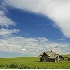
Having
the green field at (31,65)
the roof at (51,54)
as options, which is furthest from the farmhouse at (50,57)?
the green field at (31,65)

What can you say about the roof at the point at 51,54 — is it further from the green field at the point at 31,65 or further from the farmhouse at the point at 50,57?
the green field at the point at 31,65

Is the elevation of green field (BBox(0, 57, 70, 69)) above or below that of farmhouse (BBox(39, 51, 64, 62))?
below

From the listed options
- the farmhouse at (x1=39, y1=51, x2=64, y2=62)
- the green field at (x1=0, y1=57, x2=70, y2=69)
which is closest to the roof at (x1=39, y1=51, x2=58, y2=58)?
the farmhouse at (x1=39, y1=51, x2=64, y2=62)

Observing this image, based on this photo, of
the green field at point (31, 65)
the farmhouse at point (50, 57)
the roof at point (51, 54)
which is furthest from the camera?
the roof at point (51, 54)

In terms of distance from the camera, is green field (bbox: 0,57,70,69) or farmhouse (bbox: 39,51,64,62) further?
farmhouse (bbox: 39,51,64,62)

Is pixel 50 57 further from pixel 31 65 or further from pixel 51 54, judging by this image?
pixel 31 65

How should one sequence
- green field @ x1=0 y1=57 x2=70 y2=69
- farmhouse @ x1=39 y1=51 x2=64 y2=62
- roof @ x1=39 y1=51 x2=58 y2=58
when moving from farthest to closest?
roof @ x1=39 y1=51 x2=58 y2=58
farmhouse @ x1=39 y1=51 x2=64 y2=62
green field @ x1=0 y1=57 x2=70 y2=69

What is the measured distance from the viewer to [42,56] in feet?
250

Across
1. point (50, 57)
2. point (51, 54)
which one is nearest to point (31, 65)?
point (50, 57)

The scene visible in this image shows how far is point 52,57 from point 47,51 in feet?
13.4

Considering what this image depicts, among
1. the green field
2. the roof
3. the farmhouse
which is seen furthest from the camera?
the roof

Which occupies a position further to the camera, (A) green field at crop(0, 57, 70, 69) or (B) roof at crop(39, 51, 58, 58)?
(B) roof at crop(39, 51, 58, 58)

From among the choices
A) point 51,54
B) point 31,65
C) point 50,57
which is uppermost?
point 51,54

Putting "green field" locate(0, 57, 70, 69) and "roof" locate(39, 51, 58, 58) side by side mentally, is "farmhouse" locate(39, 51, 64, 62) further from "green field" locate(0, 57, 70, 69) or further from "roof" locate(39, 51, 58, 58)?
"green field" locate(0, 57, 70, 69)
